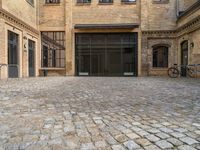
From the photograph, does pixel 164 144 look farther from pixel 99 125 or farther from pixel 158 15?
pixel 158 15

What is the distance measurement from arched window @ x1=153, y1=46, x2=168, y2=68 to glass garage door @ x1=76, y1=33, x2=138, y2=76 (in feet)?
5.99

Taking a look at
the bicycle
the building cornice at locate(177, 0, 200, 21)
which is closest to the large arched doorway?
the bicycle

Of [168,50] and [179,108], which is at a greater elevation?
[168,50]

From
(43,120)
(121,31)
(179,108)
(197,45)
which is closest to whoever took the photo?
(43,120)

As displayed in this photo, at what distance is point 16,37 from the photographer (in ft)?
53.2

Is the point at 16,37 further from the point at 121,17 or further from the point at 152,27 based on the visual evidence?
the point at 152,27

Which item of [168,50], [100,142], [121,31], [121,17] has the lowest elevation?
[100,142]

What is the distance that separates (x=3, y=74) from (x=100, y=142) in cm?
1234

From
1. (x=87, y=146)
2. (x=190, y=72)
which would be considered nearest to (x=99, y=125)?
(x=87, y=146)

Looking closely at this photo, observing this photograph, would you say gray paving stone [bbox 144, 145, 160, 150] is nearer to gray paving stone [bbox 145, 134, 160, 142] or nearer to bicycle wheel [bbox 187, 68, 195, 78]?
gray paving stone [bbox 145, 134, 160, 142]

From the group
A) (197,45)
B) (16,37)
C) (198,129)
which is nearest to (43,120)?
(198,129)

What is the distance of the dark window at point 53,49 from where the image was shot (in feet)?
67.8

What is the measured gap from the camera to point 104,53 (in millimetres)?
20797

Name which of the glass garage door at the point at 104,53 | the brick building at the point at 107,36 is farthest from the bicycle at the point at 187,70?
the glass garage door at the point at 104,53
